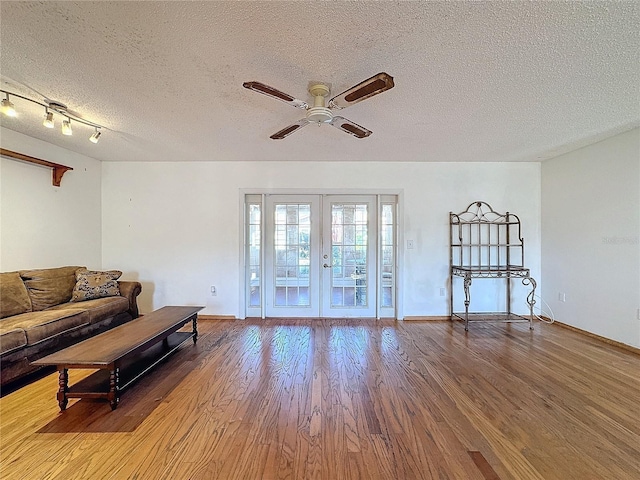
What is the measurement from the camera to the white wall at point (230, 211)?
4.38 metres

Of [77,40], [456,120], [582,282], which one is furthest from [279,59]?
[582,282]

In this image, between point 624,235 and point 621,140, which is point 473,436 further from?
point 621,140

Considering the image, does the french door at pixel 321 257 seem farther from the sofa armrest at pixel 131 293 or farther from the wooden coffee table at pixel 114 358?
the wooden coffee table at pixel 114 358

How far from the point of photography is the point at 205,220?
14.5ft

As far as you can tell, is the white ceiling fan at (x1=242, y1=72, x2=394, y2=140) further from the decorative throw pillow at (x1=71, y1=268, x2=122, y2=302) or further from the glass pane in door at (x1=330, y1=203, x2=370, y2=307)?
the decorative throw pillow at (x1=71, y1=268, x2=122, y2=302)

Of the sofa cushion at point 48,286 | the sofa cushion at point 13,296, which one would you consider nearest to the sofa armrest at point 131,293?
the sofa cushion at point 48,286

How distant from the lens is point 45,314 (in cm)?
273

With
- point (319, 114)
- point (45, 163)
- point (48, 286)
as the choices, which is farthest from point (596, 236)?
point (45, 163)

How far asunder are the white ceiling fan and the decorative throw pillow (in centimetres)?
294

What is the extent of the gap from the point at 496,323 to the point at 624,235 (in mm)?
1846

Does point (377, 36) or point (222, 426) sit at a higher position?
point (377, 36)

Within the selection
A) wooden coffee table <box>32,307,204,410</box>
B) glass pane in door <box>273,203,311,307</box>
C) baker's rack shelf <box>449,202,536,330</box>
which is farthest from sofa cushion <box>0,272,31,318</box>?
baker's rack shelf <box>449,202,536,330</box>

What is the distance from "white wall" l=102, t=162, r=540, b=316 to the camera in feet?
14.4

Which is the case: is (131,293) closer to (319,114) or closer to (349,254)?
(349,254)
